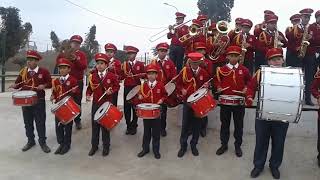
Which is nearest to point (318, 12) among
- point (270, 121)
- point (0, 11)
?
point (270, 121)

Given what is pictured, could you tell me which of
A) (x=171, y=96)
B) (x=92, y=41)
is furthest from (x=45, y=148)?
(x=92, y=41)

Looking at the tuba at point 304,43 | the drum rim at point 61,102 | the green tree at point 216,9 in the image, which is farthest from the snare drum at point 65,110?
the green tree at point 216,9

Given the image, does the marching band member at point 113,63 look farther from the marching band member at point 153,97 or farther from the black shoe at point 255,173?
the black shoe at point 255,173

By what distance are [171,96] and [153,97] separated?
1.63 ft

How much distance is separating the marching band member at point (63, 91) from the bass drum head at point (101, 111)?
64 cm

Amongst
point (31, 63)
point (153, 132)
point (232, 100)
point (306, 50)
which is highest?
point (306, 50)

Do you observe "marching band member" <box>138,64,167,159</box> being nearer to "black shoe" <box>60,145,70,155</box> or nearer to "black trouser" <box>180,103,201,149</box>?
"black trouser" <box>180,103,201,149</box>

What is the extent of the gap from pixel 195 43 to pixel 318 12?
2378 millimetres

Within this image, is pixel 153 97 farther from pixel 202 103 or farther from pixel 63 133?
pixel 63 133

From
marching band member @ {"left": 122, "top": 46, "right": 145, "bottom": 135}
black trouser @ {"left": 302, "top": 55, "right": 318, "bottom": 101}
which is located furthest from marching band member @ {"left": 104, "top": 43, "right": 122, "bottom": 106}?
black trouser @ {"left": 302, "top": 55, "right": 318, "bottom": 101}

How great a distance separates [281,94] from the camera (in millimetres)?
5652

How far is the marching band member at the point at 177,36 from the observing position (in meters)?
9.03

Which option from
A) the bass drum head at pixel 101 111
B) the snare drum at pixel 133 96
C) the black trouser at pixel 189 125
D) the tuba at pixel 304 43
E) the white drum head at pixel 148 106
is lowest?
the black trouser at pixel 189 125

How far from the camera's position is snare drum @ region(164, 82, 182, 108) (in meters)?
7.55
